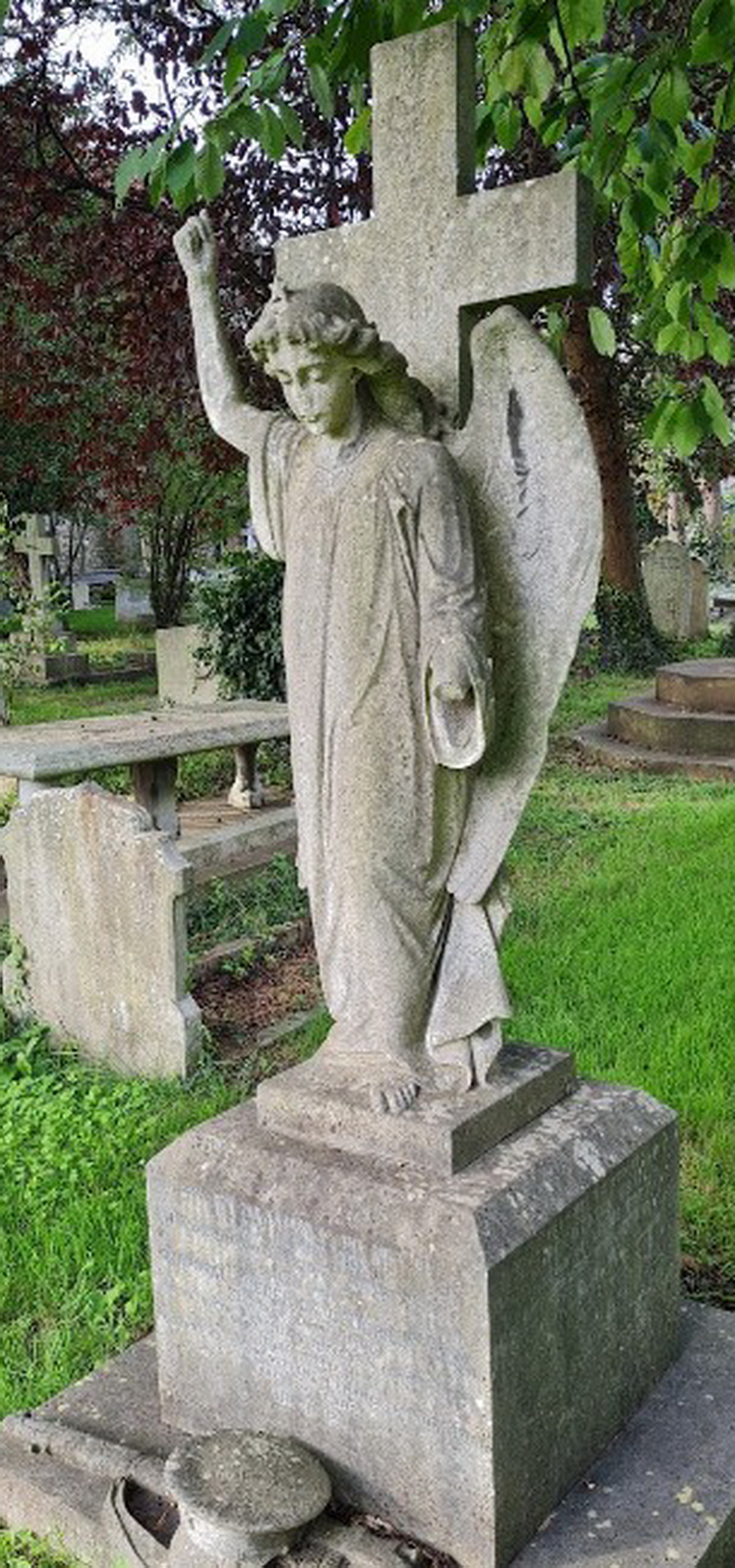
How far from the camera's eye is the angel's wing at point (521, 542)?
2.29 meters

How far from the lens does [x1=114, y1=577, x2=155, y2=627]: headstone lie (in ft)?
75.3

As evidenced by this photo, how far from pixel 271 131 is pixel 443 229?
110cm

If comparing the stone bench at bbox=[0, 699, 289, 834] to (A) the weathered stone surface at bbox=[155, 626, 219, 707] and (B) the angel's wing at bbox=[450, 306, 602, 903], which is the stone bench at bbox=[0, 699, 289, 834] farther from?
(B) the angel's wing at bbox=[450, 306, 602, 903]

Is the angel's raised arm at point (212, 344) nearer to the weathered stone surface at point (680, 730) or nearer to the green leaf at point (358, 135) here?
the green leaf at point (358, 135)

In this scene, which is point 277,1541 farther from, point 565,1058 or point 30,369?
point 30,369

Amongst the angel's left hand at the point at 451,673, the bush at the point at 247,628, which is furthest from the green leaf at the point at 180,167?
the bush at the point at 247,628

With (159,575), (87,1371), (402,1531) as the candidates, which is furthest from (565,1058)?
(159,575)

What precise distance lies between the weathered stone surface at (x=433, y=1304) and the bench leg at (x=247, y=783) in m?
5.13

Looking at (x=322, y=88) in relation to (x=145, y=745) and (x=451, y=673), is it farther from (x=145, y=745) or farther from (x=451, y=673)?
(x=145, y=745)

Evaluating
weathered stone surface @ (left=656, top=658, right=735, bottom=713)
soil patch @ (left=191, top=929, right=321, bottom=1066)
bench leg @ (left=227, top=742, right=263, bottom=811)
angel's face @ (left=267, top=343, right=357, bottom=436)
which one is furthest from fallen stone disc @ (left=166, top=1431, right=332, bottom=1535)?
weathered stone surface @ (left=656, top=658, right=735, bottom=713)

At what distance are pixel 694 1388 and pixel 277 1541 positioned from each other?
3.06 feet

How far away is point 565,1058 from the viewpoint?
2.75m

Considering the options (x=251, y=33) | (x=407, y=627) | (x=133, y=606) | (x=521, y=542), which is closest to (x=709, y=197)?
(x=251, y=33)

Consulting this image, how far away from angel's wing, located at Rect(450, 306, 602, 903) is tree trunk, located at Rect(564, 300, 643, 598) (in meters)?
11.7
